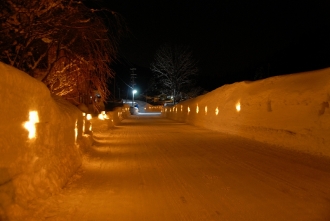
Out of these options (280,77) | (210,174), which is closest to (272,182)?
(210,174)

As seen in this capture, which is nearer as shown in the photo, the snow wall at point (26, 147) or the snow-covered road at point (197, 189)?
the snow wall at point (26, 147)

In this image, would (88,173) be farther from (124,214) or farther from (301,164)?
(301,164)

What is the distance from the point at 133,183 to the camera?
9977mm

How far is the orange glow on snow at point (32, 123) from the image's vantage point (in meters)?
7.81

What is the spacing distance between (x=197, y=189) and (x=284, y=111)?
10.3m

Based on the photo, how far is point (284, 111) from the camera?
18031mm

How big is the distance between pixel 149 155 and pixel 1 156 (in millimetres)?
9327

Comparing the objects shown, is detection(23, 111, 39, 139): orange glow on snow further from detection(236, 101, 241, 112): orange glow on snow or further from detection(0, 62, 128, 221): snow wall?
detection(236, 101, 241, 112): orange glow on snow

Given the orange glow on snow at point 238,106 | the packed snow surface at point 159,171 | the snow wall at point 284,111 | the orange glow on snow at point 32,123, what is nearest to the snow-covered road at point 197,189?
the packed snow surface at point 159,171

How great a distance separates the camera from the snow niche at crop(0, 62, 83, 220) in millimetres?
6660

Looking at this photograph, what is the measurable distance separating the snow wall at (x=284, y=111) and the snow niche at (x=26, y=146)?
960 cm

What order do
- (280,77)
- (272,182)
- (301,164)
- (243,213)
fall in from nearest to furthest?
(243,213) → (272,182) → (301,164) → (280,77)

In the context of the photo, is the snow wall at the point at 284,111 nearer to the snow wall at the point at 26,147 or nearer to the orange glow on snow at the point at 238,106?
the orange glow on snow at the point at 238,106

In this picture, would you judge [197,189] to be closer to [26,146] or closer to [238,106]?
[26,146]
